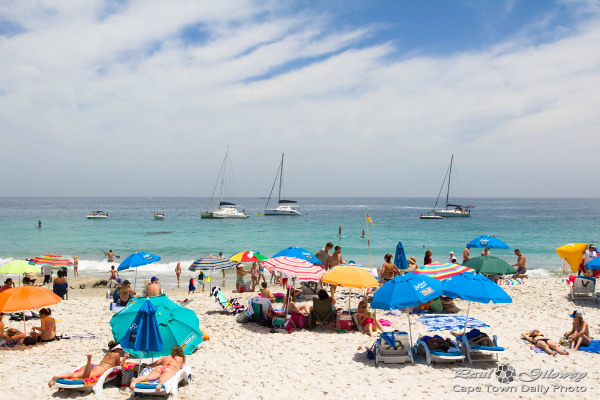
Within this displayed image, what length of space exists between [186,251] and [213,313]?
2248cm

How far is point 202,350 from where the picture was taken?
8.46 m

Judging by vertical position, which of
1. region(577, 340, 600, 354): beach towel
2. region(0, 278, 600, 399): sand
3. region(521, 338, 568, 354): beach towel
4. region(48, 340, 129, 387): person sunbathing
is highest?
region(48, 340, 129, 387): person sunbathing

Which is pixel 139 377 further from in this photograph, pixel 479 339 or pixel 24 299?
pixel 479 339

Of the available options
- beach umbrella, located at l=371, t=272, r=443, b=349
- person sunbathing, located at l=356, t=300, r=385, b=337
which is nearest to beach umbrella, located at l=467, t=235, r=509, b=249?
person sunbathing, located at l=356, t=300, r=385, b=337

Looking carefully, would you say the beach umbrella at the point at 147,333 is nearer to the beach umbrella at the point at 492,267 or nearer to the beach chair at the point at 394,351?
the beach chair at the point at 394,351

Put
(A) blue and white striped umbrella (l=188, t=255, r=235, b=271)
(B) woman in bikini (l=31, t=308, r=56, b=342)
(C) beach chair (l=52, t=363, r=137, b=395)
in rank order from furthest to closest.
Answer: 1. (A) blue and white striped umbrella (l=188, t=255, r=235, b=271)
2. (B) woman in bikini (l=31, t=308, r=56, b=342)
3. (C) beach chair (l=52, t=363, r=137, b=395)

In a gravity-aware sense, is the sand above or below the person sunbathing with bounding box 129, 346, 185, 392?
below

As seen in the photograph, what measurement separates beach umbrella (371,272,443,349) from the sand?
1249 millimetres

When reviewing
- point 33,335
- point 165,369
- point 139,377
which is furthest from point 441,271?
point 33,335

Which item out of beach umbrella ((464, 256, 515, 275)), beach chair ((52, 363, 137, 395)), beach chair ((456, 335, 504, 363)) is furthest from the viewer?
beach umbrella ((464, 256, 515, 275))

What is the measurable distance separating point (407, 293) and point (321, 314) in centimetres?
325

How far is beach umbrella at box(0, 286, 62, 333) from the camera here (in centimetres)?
770

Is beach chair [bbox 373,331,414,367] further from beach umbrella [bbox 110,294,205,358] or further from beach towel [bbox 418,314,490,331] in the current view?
beach umbrella [bbox 110,294,205,358]

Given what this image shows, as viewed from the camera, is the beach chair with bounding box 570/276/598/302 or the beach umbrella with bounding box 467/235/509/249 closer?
the beach chair with bounding box 570/276/598/302
